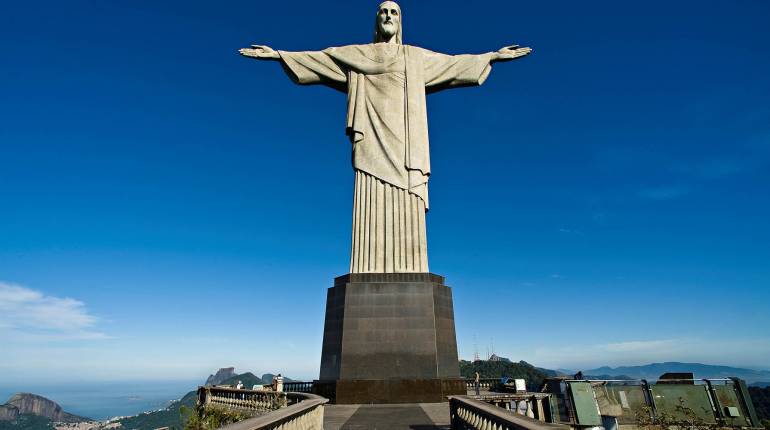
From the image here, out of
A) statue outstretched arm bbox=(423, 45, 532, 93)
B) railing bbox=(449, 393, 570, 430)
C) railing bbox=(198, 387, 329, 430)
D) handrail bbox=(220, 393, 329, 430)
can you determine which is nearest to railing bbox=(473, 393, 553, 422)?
railing bbox=(449, 393, 570, 430)

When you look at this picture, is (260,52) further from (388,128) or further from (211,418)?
(211,418)

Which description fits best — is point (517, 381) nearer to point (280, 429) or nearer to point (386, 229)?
point (386, 229)

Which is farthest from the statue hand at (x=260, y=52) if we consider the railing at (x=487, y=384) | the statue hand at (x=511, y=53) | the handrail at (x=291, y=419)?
the railing at (x=487, y=384)

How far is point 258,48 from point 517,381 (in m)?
15.4

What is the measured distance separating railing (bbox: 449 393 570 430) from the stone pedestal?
443cm

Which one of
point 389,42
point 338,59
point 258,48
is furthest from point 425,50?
point 258,48

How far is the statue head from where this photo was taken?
55.4 ft

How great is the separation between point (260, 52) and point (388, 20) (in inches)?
193

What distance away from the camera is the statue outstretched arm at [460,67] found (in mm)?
16922

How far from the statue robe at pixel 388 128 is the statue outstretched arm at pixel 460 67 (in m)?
0.04

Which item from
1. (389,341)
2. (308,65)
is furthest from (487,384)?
(308,65)

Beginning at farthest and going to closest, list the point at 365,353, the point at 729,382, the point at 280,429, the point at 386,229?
1. the point at 386,229
2. the point at 365,353
3. the point at 729,382
4. the point at 280,429

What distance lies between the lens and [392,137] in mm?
15609

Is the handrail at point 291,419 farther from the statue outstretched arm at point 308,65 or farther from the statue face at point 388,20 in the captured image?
the statue face at point 388,20
